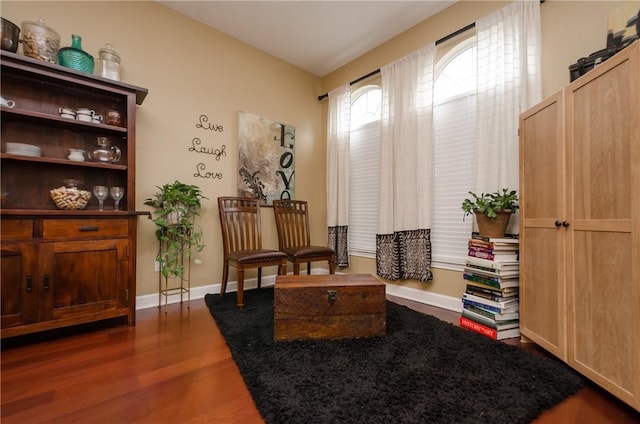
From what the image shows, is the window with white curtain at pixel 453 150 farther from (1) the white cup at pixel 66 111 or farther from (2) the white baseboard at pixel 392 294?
(1) the white cup at pixel 66 111

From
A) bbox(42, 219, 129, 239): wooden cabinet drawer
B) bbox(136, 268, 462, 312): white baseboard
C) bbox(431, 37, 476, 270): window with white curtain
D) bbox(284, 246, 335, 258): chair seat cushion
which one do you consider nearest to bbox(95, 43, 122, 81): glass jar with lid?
bbox(42, 219, 129, 239): wooden cabinet drawer

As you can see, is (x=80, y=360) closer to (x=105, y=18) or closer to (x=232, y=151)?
(x=232, y=151)

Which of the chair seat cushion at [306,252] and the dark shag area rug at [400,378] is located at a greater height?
the chair seat cushion at [306,252]

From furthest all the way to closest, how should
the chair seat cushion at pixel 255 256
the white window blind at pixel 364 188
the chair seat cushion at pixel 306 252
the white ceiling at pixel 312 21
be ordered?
the white window blind at pixel 364 188 < the chair seat cushion at pixel 306 252 < the white ceiling at pixel 312 21 < the chair seat cushion at pixel 255 256

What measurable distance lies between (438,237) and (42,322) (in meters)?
2.92

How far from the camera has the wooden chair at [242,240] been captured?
2.26 meters

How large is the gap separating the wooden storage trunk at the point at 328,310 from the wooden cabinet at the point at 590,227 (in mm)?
896

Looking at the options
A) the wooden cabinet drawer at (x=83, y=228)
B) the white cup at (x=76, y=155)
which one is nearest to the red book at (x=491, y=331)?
the wooden cabinet drawer at (x=83, y=228)

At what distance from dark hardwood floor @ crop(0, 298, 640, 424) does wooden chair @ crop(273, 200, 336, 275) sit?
3.95 ft

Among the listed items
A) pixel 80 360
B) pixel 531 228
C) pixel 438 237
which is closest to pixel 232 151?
pixel 80 360

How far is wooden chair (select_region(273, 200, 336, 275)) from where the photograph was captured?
272 centimetres

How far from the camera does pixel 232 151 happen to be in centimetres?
284

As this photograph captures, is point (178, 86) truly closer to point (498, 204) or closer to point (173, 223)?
point (173, 223)

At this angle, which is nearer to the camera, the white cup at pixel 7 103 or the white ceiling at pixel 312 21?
the white cup at pixel 7 103
